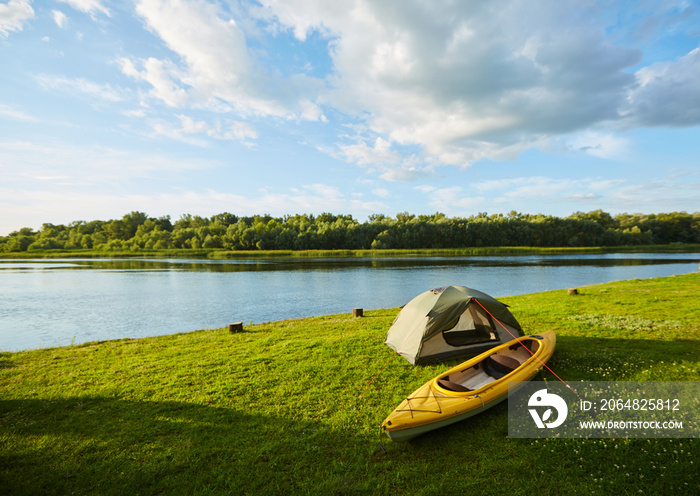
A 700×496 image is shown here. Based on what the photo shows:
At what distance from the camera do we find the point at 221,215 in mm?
166000

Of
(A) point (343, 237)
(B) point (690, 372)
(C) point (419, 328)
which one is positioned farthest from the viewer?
(A) point (343, 237)

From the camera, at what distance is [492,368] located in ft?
24.2

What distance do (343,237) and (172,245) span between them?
6396 cm

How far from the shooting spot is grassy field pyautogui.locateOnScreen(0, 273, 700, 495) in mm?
4707

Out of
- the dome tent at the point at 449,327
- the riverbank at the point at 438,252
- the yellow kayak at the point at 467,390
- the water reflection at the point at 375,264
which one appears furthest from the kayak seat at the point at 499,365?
the riverbank at the point at 438,252

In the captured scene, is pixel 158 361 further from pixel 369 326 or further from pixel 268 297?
pixel 268 297

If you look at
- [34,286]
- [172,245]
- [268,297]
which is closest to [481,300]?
[268,297]

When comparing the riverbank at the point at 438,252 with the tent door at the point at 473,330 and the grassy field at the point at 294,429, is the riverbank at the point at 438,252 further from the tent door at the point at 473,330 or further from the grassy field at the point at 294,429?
the grassy field at the point at 294,429

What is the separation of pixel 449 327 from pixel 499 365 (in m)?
1.97

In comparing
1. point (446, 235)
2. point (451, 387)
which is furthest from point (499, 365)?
point (446, 235)

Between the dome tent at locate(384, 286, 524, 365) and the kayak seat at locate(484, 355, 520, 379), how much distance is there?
1.55 metres

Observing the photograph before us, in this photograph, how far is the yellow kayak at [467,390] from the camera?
17.7ft

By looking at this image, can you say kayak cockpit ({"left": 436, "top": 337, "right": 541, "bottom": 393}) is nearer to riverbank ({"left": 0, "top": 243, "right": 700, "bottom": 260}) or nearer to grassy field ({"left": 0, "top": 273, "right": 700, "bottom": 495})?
grassy field ({"left": 0, "top": 273, "right": 700, "bottom": 495})

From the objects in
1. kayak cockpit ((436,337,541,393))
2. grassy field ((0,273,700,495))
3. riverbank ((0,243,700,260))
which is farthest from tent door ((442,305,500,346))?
riverbank ((0,243,700,260))
